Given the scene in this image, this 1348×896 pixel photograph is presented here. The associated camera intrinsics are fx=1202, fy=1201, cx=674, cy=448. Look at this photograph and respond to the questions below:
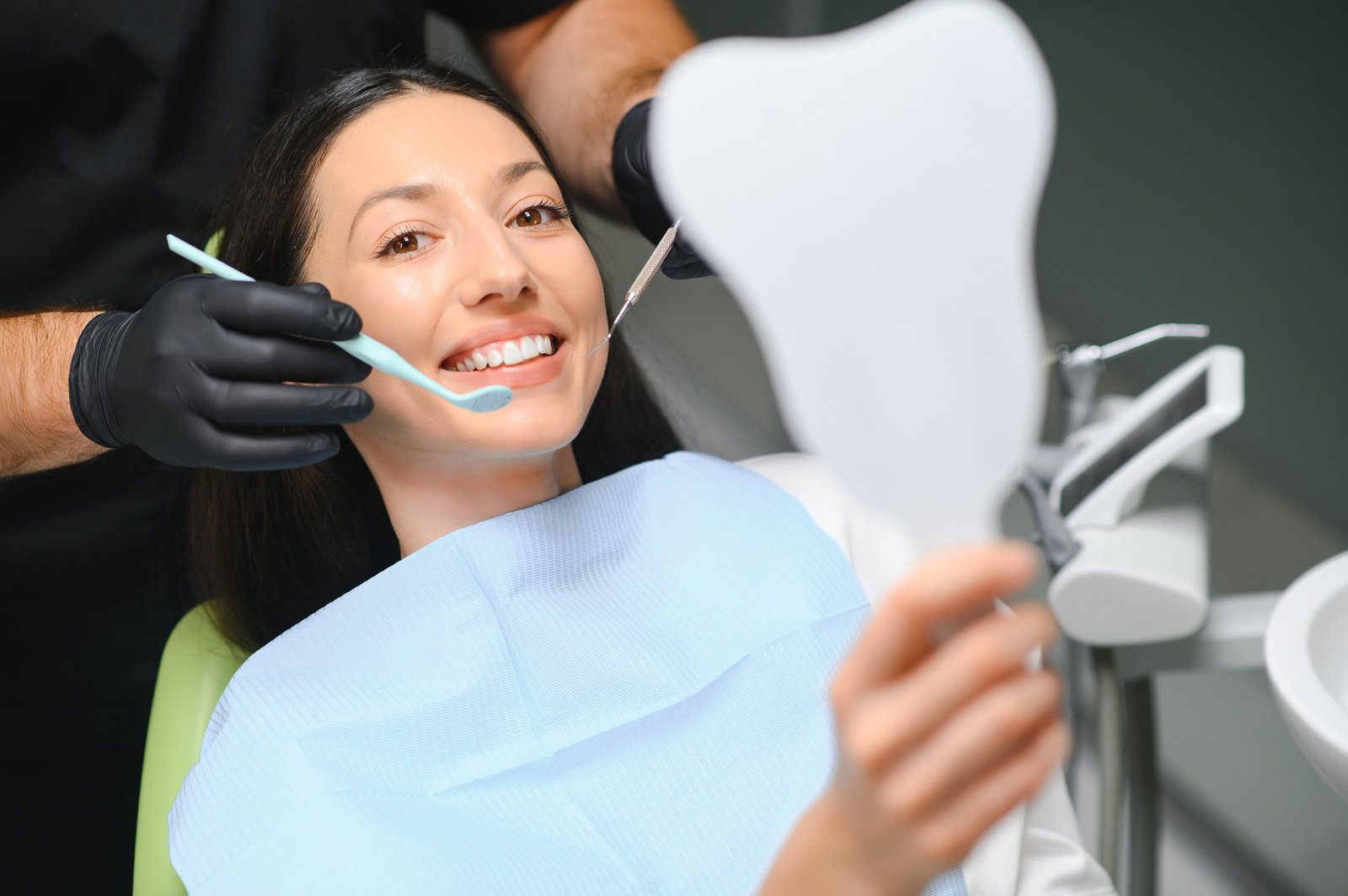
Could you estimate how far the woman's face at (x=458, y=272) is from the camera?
1017mm

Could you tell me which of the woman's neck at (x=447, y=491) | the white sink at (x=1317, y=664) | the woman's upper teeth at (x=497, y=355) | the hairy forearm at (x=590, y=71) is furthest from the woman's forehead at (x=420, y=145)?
the white sink at (x=1317, y=664)

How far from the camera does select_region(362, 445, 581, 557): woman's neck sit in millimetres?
1153

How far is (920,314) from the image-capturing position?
0.53 meters

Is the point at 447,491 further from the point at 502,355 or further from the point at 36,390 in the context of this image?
the point at 36,390

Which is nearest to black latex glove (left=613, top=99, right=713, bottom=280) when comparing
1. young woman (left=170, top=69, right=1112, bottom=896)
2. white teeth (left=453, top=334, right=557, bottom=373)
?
young woman (left=170, top=69, right=1112, bottom=896)

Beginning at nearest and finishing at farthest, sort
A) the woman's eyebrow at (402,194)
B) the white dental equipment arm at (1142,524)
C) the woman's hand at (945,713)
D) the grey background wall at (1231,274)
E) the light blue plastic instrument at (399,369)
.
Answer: the woman's hand at (945,713), the light blue plastic instrument at (399,369), the woman's eyebrow at (402,194), the white dental equipment arm at (1142,524), the grey background wall at (1231,274)

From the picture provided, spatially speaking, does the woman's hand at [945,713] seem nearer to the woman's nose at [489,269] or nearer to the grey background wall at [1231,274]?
the woman's nose at [489,269]

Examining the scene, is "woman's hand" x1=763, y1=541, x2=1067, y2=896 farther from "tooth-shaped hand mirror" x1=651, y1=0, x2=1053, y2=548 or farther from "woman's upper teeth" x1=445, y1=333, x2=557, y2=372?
"woman's upper teeth" x1=445, y1=333, x2=557, y2=372

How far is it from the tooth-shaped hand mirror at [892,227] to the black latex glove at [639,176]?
27.0 inches

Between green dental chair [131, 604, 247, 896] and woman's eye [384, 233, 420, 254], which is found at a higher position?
woman's eye [384, 233, 420, 254]

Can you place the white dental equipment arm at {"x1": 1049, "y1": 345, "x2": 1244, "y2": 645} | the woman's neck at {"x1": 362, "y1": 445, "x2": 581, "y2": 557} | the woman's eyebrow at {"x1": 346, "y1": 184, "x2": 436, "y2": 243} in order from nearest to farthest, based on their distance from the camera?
the woman's eyebrow at {"x1": 346, "y1": 184, "x2": 436, "y2": 243} < the woman's neck at {"x1": 362, "y1": 445, "x2": 581, "y2": 557} < the white dental equipment arm at {"x1": 1049, "y1": 345, "x2": 1244, "y2": 645}

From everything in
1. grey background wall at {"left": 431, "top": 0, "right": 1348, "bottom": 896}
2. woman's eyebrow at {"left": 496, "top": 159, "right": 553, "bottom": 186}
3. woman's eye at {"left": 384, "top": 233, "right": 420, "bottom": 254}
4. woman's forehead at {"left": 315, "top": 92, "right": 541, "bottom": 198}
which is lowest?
grey background wall at {"left": 431, "top": 0, "right": 1348, "bottom": 896}

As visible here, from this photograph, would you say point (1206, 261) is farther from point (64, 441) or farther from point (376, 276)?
point (64, 441)

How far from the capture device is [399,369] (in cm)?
94
